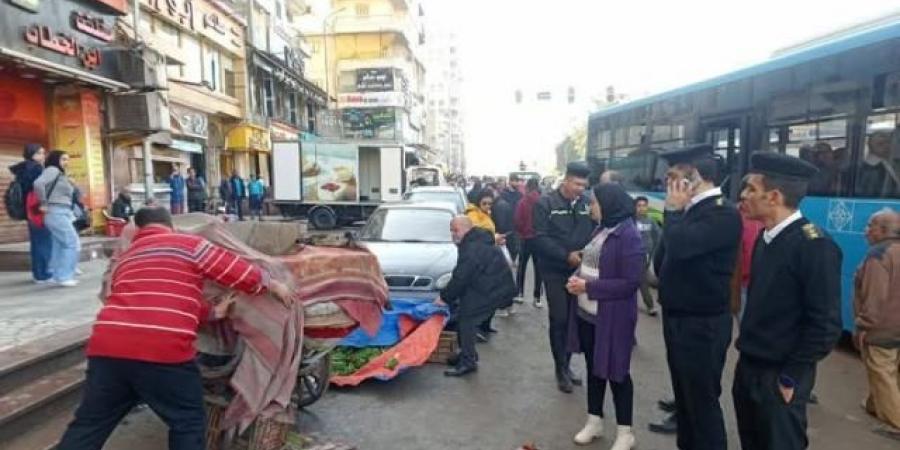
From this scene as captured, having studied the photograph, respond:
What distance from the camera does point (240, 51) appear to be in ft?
80.0

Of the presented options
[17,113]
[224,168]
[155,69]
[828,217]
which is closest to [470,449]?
[828,217]

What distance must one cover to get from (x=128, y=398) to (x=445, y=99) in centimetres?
11245

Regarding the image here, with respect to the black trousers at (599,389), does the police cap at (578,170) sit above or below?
above

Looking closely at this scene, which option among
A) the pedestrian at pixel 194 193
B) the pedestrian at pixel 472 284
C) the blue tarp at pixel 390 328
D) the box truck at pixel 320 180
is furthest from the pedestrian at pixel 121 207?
the pedestrian at pixel 472 284

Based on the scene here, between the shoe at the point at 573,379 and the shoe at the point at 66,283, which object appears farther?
the shoe at the point at 66,283

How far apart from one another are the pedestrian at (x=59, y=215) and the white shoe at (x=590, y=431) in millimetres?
6513

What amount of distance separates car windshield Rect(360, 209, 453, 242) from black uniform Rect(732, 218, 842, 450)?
5078 millimetres

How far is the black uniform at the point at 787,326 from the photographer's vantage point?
250 cm

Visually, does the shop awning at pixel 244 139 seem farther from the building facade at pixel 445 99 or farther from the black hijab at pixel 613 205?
the building facade at pixel 445 99

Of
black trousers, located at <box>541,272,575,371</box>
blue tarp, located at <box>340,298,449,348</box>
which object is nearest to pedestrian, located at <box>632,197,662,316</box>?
black trousers, located at <box>541,272,575,371</box>

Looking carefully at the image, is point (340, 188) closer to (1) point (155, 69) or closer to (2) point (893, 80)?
(1) point (155, 69)

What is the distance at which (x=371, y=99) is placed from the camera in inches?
1720

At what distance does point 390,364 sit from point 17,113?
35.1 ft

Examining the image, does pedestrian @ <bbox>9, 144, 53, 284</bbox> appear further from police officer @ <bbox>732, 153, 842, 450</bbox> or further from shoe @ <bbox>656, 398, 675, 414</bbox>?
police officer @ <bbox>732, 153, 842, 450</bbox>
